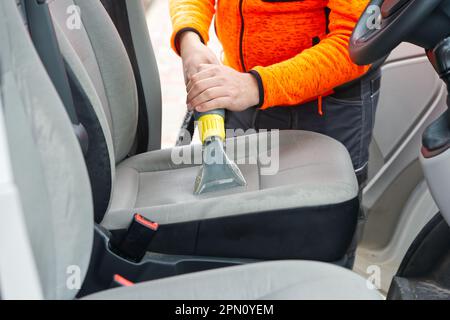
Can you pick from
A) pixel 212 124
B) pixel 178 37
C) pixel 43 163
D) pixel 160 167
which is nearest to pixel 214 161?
pixel 212 124

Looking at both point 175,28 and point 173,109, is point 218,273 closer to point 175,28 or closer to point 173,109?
point 175,28

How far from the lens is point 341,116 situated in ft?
4.37

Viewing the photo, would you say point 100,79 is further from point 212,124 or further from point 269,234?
point 269,234

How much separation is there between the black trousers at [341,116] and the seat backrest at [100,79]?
28 centimetres

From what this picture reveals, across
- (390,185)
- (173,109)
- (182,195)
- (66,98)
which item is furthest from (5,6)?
(173,109)

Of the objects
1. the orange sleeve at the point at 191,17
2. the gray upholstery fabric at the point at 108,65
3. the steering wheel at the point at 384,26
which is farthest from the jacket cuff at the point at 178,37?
the steering wheel at the point at 384,26

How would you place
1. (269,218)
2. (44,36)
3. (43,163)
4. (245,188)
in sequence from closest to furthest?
(43,163) < (44,36) < (269,218) < (245,188)

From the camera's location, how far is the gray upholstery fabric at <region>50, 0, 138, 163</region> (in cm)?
115

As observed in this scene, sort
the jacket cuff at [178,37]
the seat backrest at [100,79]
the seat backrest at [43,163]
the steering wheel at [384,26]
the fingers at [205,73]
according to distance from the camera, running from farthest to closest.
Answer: the jacket cuff at [178,37], the fingers at [205,73], the seat backrest at [100,79], the steering wheel at [384,26], the seat backrest at [43,163]

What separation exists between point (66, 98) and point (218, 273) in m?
0.35

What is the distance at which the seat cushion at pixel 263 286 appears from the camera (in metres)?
0.77

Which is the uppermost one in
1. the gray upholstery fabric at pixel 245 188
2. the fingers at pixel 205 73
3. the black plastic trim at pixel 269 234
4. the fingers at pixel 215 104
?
the fingers at pixel 205 73

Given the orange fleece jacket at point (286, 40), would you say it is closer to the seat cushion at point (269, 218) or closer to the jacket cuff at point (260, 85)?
the jacket cuff at point (260, 85)

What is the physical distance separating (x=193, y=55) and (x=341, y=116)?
34 centimetres
